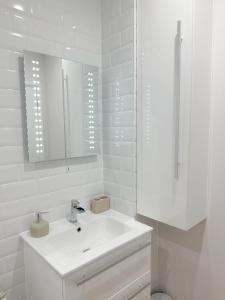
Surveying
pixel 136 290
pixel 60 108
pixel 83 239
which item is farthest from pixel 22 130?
pixel 136 290

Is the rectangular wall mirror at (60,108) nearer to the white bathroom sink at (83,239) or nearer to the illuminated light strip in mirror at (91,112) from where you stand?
the illuminated light strip in mirror at (91,112)

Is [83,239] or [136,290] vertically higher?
[83,239]

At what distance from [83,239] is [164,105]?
0.93 m

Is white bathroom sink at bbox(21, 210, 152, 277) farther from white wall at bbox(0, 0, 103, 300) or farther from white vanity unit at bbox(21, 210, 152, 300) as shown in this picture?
white wall at bbox(0, 0, 103, 300)

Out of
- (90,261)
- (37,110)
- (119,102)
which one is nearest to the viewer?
(90,261)

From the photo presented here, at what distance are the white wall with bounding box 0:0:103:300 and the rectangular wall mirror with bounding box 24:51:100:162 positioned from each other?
5 centimetres

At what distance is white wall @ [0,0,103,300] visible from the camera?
3.62 ft

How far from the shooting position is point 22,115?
3.81ft

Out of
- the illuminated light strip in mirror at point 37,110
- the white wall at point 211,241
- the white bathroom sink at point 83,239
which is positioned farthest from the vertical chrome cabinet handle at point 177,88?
the illuminated light strip in mirror at point 37,110

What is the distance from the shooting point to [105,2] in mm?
1460

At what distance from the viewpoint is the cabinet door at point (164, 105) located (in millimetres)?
1140

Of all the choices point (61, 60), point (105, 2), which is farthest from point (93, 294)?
point (105, 2)

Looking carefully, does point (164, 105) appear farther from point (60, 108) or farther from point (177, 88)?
point (60, 108)

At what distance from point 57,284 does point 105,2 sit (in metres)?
1.68
